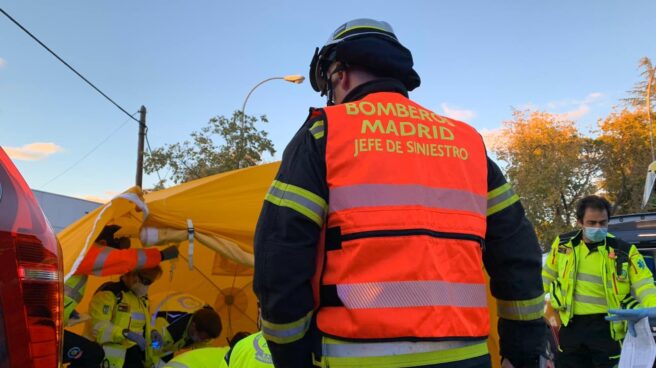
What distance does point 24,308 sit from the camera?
1.17m

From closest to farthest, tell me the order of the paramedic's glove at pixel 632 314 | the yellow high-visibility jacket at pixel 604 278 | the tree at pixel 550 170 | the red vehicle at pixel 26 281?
the red vehicle at pixel 26 281 < the paramedic's glove at pixel 632 314 < the yellow high-visibility jacket at pixel 604 278 < the tree at pixel 550 170

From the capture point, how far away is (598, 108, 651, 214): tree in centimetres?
2720

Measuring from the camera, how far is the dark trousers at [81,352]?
14.8 ft

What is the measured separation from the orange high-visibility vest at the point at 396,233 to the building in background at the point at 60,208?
22047 mm

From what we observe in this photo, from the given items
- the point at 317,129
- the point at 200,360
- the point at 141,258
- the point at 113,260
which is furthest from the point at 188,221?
the point at 317,129

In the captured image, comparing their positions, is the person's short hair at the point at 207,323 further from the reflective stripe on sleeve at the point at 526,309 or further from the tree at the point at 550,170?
the tree at the point at 550,170

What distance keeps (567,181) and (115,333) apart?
2655cm

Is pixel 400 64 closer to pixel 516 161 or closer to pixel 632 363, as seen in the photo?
pixel 632 363

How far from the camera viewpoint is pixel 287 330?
1.52 metres

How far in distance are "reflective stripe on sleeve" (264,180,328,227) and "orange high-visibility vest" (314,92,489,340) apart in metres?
0.04

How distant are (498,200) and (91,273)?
4.04m

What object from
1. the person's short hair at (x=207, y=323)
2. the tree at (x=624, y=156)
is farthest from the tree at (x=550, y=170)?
the person's short hair at (x=207, y=323)

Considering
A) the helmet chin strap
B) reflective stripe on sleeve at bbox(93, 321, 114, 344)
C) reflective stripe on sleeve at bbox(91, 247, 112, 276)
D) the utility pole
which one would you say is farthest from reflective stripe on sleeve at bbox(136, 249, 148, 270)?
the utility pole

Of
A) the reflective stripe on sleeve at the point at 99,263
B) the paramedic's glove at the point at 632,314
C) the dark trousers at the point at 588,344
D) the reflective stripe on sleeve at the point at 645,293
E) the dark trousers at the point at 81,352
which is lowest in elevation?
the dark trousers at the point at 588,344
